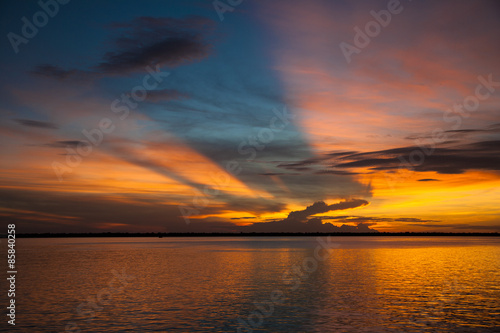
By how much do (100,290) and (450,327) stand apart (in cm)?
3535

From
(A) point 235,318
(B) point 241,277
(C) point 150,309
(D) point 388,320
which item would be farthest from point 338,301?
(B) point 241,277

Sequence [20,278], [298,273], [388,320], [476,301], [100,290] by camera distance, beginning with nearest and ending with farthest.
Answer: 1. [388,320]
2. [476,301]
3. [100,290]
4. [20,278]
5. [298,273]

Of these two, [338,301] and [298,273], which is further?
[298,273]

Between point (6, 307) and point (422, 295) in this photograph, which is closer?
point (6, 307)

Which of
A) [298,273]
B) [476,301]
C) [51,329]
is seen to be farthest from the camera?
[298,273]

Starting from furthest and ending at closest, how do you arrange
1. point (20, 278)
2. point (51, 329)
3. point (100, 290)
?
point (20, 278) < point (100, 290) < point (51, 329)

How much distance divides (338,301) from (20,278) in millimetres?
42432

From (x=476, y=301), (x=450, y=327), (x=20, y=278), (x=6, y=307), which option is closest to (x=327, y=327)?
(x=450, y=327)

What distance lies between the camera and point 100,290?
50062mm

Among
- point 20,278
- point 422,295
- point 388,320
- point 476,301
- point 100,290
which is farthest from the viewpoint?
point 20,278

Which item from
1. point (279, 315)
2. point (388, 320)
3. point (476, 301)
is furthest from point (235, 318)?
point (476, 301)

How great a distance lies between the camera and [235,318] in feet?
115

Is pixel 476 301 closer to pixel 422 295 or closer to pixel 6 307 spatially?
pixel 422 295

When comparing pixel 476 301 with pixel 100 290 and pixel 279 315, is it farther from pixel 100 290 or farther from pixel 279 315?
pixel 100 290
